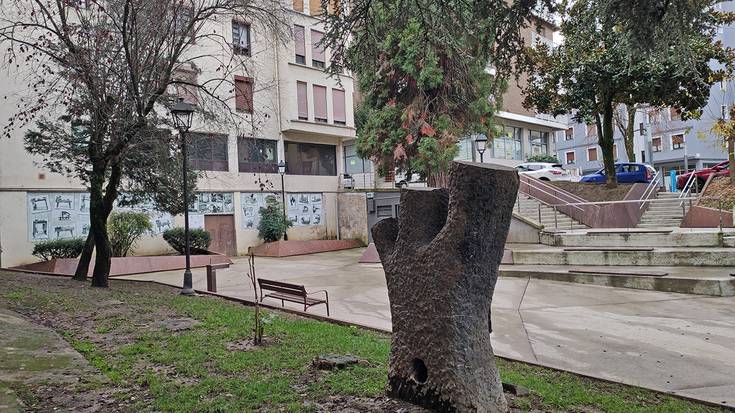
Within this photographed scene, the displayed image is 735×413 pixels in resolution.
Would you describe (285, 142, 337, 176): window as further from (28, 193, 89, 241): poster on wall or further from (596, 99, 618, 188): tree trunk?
(596, 99, 618, 188): tree trunk

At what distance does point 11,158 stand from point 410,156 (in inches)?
636

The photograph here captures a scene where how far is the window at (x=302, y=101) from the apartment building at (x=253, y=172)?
2.3 inches

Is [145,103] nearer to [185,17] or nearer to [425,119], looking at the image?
[185,17]

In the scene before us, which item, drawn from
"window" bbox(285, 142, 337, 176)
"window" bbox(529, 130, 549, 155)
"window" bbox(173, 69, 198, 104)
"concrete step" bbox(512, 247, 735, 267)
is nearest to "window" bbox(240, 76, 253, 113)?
"window" bbox(173, 69, 198, 104)

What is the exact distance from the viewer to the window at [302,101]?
28.4 meters

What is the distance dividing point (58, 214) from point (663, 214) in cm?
2463

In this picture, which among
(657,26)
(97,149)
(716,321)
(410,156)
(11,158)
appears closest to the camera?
(657,26)

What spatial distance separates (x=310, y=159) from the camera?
29906 mm

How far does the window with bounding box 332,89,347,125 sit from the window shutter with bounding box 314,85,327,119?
2.00ft

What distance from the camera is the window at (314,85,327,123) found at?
29.2m

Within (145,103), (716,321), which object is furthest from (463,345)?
(145,103)

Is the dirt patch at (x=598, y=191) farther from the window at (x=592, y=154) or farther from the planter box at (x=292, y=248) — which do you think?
the window at (x=592, y=154)

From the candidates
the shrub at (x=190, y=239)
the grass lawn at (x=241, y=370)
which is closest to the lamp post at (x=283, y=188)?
the shrub at (x=190, y=239)

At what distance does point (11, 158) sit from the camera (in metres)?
19.6
